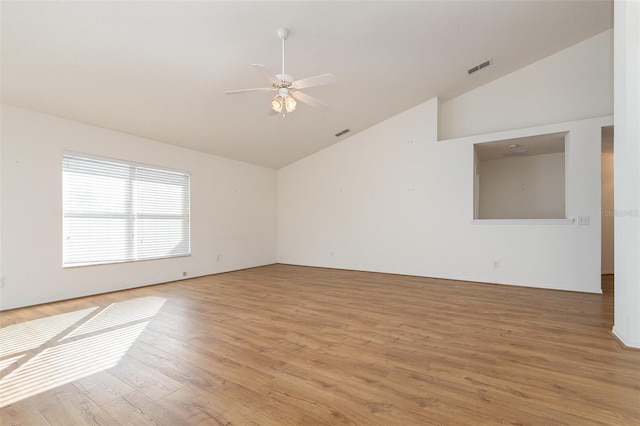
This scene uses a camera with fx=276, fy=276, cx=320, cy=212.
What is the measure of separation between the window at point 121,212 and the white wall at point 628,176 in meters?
6.39

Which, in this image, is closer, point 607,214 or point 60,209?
point 60,209

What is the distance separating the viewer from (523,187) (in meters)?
6.22

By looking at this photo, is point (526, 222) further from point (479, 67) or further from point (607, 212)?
point (479, 67)

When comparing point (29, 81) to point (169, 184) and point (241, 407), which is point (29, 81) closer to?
point (169, 184)

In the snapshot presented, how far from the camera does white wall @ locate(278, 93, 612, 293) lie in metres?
4.51

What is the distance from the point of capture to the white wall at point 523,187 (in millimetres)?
5902

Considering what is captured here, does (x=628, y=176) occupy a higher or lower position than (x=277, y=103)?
lower

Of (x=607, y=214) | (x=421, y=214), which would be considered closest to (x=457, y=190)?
(x=421, y=214)

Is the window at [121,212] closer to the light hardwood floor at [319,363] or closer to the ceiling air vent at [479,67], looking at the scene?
the light hardwood floor at [319,363]

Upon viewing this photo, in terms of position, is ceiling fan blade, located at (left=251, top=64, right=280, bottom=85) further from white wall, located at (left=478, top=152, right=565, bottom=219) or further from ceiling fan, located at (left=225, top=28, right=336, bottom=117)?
white wall, located at (left=478, top=152, right=565, bottom=219)

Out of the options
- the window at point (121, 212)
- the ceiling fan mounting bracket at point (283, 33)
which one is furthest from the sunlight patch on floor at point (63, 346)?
the ceiling fan mounting bracket at point (283, 33)

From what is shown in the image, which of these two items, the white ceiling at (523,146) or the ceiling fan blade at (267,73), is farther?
the white ceiling at (523,146)

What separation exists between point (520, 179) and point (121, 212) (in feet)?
26.8

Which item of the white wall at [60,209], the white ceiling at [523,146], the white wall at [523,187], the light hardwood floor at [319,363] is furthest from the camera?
the white wall at [523,187]
